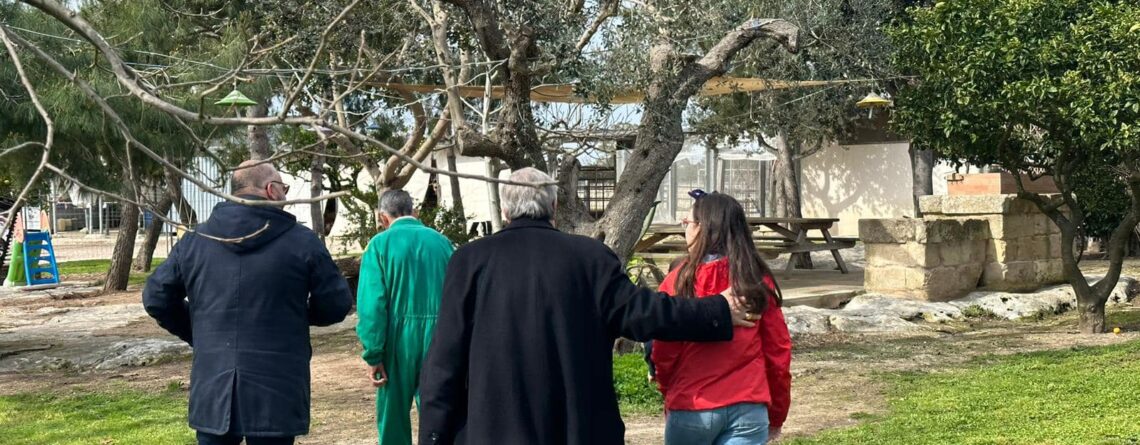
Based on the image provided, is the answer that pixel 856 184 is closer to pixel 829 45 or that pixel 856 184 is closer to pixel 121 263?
pixel 829 45

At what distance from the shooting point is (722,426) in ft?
12.7

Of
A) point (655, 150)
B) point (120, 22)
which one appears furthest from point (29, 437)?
point (120, 22)

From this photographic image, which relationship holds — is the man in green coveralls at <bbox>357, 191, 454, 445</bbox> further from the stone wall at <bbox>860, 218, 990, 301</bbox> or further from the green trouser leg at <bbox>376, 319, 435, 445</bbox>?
the stone wall at <bbox>860, 218, 990, 301</bbox>

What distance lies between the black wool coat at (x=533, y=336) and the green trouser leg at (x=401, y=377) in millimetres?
1594

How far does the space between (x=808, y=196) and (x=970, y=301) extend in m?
15.6

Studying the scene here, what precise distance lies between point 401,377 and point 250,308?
107 cm

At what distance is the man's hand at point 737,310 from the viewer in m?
3.77

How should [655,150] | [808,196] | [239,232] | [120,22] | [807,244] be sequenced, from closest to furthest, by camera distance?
[239,232] < [655,150] < [120,22] < [807,244] < [808,196]

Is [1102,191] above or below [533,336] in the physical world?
above

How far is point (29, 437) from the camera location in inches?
299

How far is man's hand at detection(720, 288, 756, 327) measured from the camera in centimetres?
377

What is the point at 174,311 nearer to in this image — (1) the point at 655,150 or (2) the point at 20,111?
(1) the point at 655,150

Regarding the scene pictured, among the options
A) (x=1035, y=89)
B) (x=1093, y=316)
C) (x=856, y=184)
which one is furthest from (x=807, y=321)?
(x=856, y=184)

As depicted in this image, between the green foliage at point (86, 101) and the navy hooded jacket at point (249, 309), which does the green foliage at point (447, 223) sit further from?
the navy hooded jacket at point (249, 309)
